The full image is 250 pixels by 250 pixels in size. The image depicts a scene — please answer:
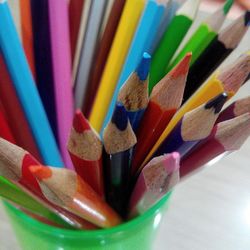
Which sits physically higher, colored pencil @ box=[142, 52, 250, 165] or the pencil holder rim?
colored pencil @ box=[142, 52, 250, 165]

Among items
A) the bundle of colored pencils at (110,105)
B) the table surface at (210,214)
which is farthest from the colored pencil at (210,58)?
the table surface at (210,214)

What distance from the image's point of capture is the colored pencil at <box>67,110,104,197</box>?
163 millimetres

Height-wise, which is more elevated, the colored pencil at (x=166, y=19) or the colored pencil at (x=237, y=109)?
the colored pencil at (x=166, y=19)

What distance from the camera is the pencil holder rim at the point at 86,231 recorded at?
0.20 meters

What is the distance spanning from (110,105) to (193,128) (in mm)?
90

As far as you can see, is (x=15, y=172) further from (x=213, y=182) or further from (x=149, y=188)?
(x=213, y=182)

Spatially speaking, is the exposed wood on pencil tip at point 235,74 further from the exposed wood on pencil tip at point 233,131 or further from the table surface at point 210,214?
the table surface at point 210,214

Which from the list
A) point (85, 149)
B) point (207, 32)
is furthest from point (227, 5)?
point (85, 149)

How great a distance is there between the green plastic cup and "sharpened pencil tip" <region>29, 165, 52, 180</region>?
0.05m

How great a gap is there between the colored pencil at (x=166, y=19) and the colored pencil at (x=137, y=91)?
0.30 ft

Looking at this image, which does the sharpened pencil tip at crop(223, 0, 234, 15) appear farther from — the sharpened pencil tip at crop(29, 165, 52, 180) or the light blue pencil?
the sharpened pencil tip at crop(29, 165, 52, 180)

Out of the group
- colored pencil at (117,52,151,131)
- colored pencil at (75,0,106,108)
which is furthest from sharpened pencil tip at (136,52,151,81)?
colored pencil at (75,0,106,108)

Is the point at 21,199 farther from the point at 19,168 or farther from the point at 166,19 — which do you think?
the point at 166,19

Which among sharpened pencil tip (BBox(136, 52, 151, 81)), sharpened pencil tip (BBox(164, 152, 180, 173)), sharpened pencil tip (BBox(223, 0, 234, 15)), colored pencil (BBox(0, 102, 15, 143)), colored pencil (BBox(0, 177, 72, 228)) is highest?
sharpened pencil tip (BBox(223, 0, 234, 15))
